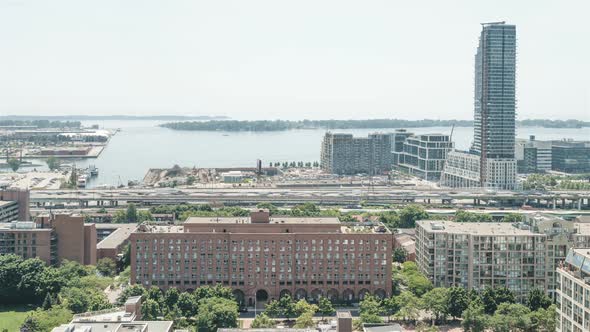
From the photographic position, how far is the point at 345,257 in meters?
33.2

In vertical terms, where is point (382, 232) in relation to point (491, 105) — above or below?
below

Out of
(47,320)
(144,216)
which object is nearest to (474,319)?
(47,320)

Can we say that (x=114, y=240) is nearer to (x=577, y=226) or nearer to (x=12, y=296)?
(x=12, y=296)

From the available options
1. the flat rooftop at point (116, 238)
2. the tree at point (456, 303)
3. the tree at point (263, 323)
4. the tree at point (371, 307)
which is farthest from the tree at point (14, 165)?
the tree at point (456, 303)

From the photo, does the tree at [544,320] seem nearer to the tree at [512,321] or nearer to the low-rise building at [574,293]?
the tree at [512,321]

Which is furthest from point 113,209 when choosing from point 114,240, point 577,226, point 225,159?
point 225,159

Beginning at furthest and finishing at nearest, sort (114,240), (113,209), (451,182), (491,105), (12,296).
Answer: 1. (451,182)
2. (491,105)
3. (113,209)
4. (114,240)
5. (12,296)

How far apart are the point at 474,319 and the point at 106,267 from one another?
17658 millimetres

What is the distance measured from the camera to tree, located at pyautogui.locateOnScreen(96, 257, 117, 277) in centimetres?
3661

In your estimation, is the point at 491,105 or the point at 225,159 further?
the point at 225,159

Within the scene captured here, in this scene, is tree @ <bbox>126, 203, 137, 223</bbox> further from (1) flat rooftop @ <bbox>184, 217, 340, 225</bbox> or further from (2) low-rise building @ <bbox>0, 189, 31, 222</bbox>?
(1) flat rooftop @ <bbox>184, 217, 340, 225</bbox>

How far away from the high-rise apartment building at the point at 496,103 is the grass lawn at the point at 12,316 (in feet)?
167

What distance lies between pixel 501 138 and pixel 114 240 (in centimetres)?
4267

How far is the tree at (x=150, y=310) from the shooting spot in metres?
27.2
